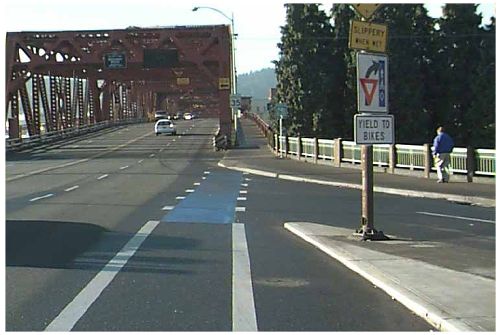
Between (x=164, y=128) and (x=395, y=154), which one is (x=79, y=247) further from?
(x=164, y=128)

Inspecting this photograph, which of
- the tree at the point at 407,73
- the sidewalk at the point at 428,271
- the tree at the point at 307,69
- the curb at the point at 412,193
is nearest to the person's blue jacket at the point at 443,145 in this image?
the curb at the point at 412,193

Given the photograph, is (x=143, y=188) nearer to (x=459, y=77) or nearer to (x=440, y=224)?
(x=440, y=224)

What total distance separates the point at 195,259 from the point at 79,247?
2.00m

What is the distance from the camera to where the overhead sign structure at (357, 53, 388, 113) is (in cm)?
1178

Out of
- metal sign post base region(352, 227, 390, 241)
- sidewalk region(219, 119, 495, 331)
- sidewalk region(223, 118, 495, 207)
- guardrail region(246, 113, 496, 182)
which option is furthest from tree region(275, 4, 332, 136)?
metal sign post base region(352, 227, 390, 241)

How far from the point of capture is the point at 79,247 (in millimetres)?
11219

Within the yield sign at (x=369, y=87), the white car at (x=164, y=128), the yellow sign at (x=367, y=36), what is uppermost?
the yellow sign at (x=367, y=36)

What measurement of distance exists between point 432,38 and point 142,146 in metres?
23.6

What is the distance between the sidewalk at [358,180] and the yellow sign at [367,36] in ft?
25.8

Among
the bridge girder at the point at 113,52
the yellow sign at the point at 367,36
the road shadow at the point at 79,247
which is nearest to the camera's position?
the road shadow at the point at 79,247

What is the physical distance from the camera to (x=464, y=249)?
10.9 metres

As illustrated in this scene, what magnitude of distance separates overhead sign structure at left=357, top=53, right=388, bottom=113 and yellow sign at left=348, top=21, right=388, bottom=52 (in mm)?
135

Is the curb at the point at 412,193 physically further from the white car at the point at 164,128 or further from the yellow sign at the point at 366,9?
the white car at the point at 164,128

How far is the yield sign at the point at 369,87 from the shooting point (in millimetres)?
11820
